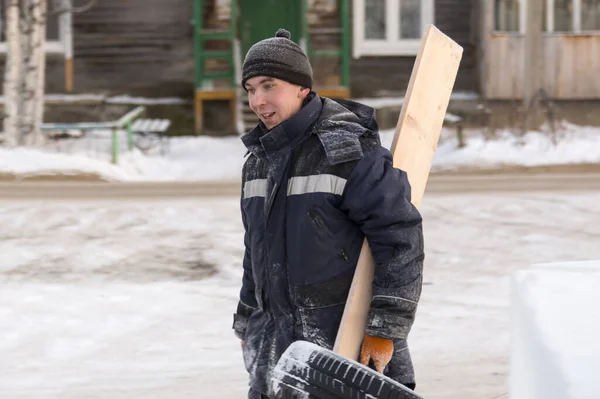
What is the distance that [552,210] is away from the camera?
10.5 m

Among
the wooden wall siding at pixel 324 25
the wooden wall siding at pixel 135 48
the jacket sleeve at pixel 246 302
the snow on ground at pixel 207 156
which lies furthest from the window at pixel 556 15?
the jacket sleeve at pixel 246 302

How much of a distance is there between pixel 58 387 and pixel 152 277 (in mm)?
2940

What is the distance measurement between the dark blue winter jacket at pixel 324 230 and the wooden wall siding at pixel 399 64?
676 inches

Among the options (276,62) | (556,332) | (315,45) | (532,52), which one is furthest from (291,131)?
(315,45)

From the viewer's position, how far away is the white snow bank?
187cm

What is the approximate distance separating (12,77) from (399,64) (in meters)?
7.48

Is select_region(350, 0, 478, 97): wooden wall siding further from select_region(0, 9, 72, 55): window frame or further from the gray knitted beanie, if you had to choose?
the gray knitted beanie

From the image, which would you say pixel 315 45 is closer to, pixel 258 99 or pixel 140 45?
pixel 140 45

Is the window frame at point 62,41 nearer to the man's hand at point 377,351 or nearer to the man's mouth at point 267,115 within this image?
the man's mouth at point 267,115

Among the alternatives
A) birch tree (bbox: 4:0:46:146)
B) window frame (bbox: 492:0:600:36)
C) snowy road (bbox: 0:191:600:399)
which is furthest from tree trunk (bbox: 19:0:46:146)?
window frame (bbox: 492:0:600:36)

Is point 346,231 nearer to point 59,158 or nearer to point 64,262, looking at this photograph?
point 64,262

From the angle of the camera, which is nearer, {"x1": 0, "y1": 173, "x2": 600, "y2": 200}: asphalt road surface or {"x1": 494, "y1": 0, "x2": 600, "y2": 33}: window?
{"x1": 0, "y1": 173, "x2": 600, "y2": 200}: asphalt road surface

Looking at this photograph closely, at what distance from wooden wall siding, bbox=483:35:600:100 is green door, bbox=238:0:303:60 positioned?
3.84 meters

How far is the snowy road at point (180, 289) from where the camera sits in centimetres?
553
